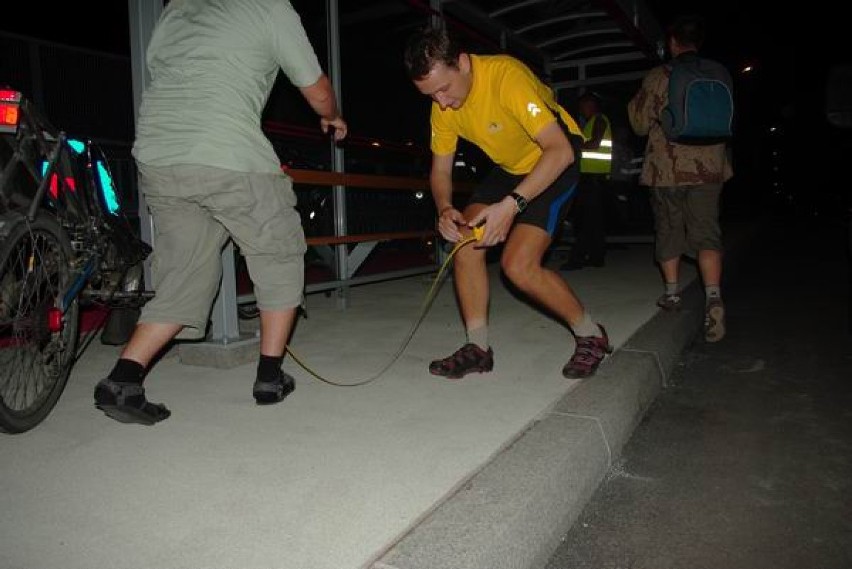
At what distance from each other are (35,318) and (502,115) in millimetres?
2121

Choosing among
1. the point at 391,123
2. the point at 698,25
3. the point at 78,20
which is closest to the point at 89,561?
the point at 698,25

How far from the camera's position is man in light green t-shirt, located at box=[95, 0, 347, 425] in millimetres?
2590

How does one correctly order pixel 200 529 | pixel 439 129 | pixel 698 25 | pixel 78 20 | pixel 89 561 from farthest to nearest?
pixel 78 20 < pixel 698 25 < pixel 439 129 < pixel 200 529 < pixel 89 561

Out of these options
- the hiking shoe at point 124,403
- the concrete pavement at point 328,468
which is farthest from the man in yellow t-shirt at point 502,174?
the hiking shoe at point 124,403

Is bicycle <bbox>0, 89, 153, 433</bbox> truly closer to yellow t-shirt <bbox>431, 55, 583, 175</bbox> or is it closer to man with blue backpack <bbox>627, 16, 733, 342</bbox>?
yellow t-shirt <bbox>431, 55, 583, 175</bbox>

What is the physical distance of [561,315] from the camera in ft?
11.3

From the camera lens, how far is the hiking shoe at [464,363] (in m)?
3.28

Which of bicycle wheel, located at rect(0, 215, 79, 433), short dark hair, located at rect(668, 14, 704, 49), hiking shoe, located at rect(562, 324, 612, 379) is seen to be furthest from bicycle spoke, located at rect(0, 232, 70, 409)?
short dark hair, located at rect(668, 14, 704, 49)

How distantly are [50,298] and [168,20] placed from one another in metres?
1.20

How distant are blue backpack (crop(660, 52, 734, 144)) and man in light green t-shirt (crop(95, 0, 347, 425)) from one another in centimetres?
248

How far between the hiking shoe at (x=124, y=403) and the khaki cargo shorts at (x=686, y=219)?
3567 mm

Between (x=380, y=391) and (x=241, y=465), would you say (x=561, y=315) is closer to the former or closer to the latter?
(x=380, y=391)

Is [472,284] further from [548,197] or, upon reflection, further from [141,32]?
[141,32]

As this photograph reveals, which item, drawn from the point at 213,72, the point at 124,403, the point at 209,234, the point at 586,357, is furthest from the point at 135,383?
the point at 586,357
